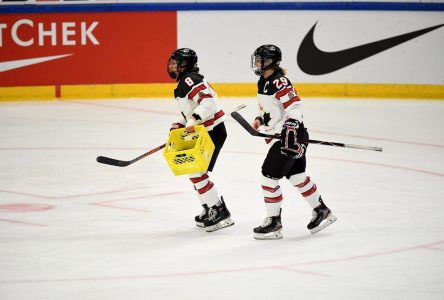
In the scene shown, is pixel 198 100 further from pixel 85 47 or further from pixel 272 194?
pixel 85 47

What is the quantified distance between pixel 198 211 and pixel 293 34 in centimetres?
554

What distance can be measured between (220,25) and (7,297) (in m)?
7.61

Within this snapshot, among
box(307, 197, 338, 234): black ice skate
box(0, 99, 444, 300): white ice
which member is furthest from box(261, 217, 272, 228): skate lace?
box(307, 197, 338, 234): black ice skate

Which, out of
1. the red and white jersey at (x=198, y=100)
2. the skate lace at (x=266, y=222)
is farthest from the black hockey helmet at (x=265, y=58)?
the skate lace at (x=266, y=222)

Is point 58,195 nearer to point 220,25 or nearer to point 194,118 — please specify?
point 194,118

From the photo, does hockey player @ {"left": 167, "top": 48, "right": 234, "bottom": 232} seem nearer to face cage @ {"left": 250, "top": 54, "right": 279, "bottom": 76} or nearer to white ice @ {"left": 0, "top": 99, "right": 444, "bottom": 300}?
white ice @ {"left": 0, "top": 99, "right": 444, "bottom": 300}

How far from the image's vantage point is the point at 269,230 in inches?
243

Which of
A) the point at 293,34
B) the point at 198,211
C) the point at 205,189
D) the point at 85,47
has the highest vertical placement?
the point at 293,34

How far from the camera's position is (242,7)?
12.1 m

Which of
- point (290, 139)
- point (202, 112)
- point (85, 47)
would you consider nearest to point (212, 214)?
point (202, 112)

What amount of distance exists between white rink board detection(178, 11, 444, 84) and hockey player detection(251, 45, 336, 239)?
5.90m

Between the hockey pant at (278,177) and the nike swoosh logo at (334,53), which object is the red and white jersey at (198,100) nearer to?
the hockey pant at (278,177)

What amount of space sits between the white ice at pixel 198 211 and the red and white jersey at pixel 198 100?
28.2 inches

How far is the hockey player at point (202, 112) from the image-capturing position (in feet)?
20.9
